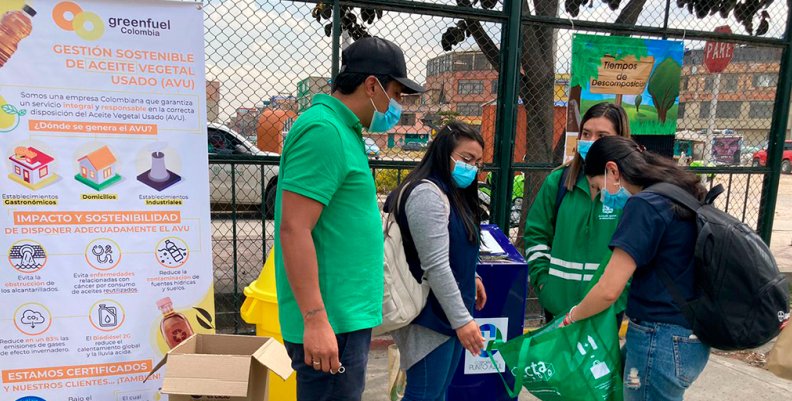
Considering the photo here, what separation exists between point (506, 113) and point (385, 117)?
1981mm

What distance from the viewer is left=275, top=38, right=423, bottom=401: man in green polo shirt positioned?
153 cm

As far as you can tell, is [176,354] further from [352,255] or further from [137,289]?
[352,255]

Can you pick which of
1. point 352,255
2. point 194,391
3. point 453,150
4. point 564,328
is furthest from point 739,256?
point 194,391

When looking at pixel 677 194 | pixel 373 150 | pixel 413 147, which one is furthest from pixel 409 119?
pixel 677 194

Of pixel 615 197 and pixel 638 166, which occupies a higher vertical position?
pixel 638 166

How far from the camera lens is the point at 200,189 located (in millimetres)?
2719

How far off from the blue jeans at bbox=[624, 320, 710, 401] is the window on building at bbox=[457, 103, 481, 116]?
216 centimetres

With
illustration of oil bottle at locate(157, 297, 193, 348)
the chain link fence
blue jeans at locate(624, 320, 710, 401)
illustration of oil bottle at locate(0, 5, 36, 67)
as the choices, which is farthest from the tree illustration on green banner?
illustration of oil bottle at locate(0, 5, 36, 67)

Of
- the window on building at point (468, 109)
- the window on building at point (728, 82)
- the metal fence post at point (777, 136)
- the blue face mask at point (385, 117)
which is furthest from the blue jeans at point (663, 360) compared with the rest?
the window on building at point (728, 82)

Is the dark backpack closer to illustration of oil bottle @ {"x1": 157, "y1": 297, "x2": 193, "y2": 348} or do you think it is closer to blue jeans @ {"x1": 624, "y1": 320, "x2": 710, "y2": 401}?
blue jeans @ {"x1": 624, "y1": 320, "x2": 710, "y2": 401}

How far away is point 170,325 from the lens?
2.71 metres

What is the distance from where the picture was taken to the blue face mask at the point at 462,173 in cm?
228

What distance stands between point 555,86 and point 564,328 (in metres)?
2.52

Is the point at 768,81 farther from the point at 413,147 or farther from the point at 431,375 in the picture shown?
the point at 431,375
